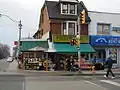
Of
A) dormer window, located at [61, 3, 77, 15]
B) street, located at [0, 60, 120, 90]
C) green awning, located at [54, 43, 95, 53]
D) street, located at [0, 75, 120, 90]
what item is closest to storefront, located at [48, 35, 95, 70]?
green awning, located at [54, 43, 95, 53]

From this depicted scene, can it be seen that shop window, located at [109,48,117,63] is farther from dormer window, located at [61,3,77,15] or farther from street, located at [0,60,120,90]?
street, located at [0,60,120,90]

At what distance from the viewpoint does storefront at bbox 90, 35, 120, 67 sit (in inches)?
1571

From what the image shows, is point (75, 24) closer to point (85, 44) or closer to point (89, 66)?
point (85, 44)

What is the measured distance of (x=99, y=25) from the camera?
41594 mm

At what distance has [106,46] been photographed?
40.7 meters

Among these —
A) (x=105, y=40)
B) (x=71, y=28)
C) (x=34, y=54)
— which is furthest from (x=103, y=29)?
(x=34, y=54)

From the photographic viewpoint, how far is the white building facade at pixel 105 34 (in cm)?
4012

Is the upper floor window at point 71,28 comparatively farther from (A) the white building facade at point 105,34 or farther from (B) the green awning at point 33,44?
(B) the green awning at point 33,44

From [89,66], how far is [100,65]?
1540mm

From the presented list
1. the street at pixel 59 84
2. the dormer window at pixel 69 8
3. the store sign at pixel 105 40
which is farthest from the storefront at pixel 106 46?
the street at pixel 59 84

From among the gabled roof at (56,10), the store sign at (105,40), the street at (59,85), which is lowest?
the street at (59,85)

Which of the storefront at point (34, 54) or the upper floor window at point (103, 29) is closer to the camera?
the storefront at point (34, 54)

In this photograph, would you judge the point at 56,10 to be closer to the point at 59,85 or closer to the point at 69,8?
the point at 69,8

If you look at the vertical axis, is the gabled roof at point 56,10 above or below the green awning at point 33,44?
above
